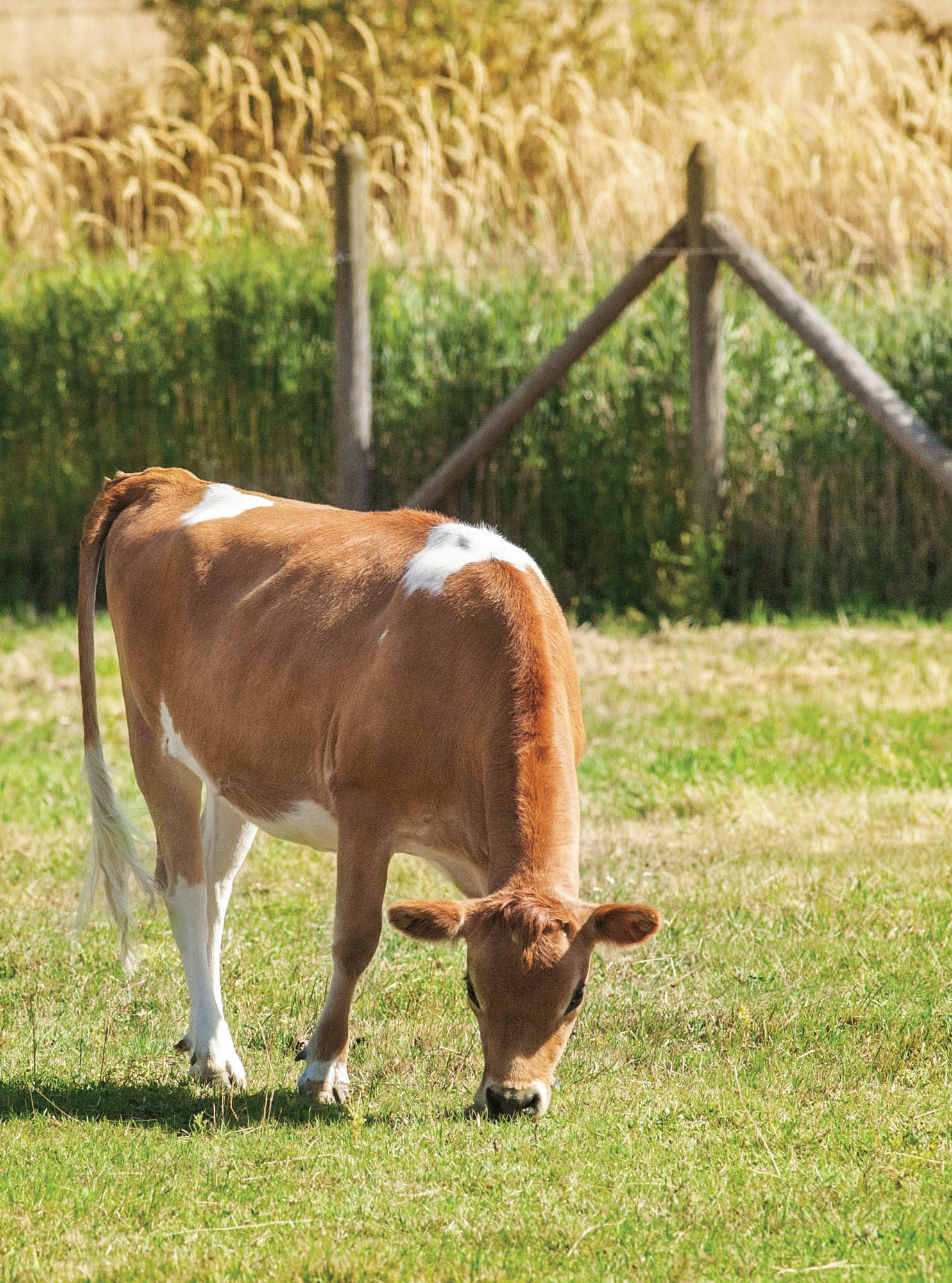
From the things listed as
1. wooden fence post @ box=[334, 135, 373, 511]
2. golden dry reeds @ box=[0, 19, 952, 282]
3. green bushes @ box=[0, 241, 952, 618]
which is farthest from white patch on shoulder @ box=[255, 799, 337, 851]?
golden dry reeds @ box=[0, 19, 952, 282]

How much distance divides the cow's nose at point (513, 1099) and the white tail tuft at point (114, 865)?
1579 millimetres

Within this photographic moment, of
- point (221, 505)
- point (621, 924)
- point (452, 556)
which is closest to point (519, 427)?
point (221, 505)

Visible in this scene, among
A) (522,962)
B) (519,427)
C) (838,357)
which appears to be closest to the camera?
(522,962)

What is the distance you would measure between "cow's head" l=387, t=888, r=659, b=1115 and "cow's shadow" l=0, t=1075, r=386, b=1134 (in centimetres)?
61

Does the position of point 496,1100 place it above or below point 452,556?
below

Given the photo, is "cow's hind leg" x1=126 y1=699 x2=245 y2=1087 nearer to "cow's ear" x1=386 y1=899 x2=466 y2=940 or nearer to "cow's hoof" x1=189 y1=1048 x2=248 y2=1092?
"cow's hoof" x1=189 y1=1048 x2=248 y2=1092

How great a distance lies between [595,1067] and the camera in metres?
4.36

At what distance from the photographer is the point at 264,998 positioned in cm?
491

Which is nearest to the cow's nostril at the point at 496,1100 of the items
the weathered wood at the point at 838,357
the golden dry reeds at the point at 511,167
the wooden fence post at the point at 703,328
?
the weathered wood at the point at 838,357

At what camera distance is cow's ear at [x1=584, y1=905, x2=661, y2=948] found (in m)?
3.56

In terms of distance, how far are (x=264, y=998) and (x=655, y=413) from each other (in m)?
5.98

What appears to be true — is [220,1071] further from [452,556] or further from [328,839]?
[452,556]

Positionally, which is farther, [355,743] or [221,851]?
[221,851]

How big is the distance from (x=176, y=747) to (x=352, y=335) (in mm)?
5549
